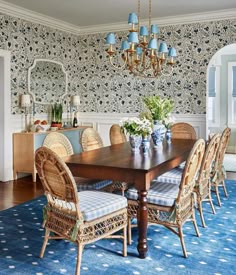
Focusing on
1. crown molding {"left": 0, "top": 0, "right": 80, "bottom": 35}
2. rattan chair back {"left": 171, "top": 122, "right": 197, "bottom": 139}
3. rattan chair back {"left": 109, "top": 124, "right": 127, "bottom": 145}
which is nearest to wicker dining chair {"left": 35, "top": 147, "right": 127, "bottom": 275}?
rattan chair back {"left": 109, "top": 124, "right": 127, "bottom": 145}

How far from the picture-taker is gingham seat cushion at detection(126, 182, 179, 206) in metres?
3.04

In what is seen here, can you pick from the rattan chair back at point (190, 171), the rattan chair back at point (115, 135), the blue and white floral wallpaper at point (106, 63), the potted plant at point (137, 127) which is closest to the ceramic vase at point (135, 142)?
the potted plant at point (137, 127)

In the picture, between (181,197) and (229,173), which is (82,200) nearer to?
(181,197)

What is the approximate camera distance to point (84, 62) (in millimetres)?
7910

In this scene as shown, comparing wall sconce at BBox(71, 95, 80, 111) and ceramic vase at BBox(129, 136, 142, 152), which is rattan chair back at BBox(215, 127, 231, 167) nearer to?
ceramic vase at BBox(129, 136, 142, 152)

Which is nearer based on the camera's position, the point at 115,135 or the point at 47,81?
the point at 115,135

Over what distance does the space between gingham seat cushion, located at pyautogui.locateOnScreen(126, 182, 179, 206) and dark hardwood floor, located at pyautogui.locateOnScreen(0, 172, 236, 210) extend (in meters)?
2.02

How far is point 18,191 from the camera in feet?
17.6

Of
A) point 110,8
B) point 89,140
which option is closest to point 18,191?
point 89,140

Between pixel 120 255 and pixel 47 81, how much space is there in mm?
4760

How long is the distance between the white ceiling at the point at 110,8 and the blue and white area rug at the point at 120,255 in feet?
12.1

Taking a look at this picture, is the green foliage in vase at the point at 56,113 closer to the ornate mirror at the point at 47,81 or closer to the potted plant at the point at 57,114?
the potted plant at the point at 57,114

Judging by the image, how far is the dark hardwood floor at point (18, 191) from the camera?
4766 mm

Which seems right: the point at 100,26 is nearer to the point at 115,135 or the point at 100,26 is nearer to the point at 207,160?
the point at 115,135
